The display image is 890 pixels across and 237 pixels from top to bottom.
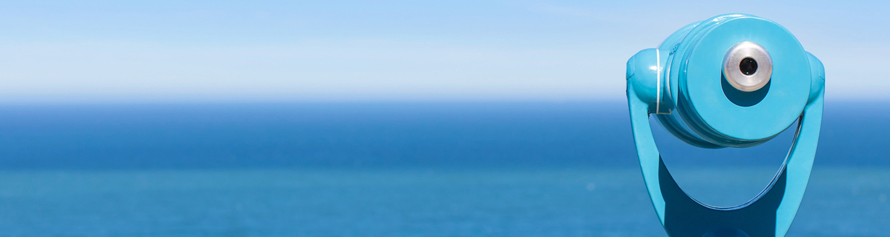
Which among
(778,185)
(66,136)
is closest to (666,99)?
(778,185)

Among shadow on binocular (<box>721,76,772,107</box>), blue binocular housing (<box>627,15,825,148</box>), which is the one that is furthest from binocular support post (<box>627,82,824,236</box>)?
shadow on binocular (<box>721,76,772,107</box>)

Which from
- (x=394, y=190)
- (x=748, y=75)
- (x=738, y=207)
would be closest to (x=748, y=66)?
(x=748, y=75)

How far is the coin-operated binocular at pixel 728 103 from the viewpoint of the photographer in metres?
2.36

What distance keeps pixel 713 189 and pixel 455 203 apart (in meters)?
6.99

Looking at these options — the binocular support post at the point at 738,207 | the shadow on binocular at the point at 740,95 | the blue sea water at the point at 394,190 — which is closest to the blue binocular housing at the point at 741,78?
the shadow on binocular at the point at 740,95

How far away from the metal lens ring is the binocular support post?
12.9 inches

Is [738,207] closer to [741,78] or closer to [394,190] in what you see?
[741,78]

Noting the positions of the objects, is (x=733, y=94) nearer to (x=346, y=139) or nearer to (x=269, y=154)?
(x=269, y=154)

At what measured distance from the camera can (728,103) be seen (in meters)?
2.36

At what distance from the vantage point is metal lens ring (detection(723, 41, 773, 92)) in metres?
2.30

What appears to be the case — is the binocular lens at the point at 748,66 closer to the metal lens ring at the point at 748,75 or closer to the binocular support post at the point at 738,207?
the metal lens ring at the point at 748,75

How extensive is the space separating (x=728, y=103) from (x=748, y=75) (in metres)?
0.10

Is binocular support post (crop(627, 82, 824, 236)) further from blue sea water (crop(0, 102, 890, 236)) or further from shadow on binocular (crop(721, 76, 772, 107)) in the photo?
shadow on binocular (crop(721, 76, 772, 107))

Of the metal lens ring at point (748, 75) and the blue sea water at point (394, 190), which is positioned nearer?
the metal lens ring at point (748, 75)
